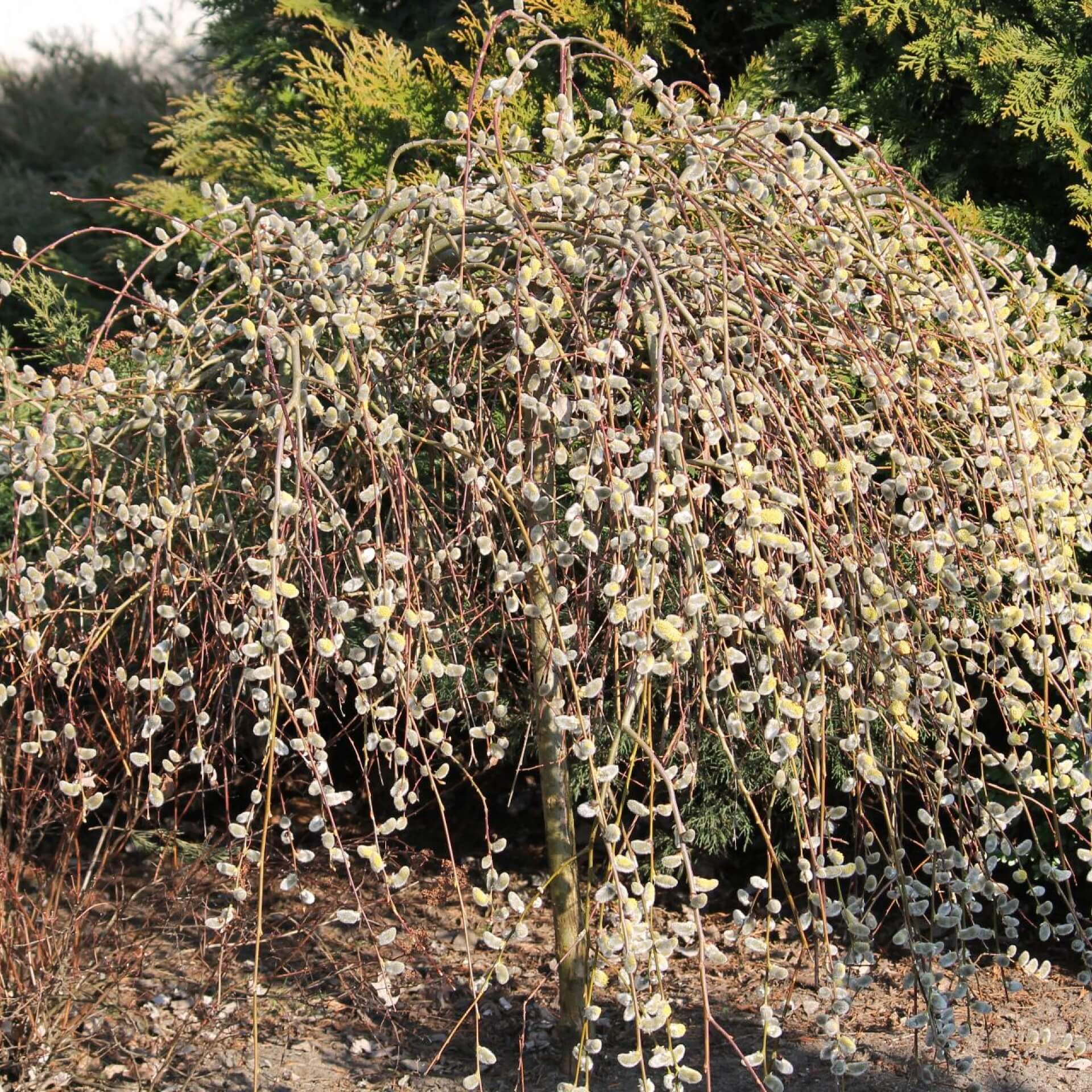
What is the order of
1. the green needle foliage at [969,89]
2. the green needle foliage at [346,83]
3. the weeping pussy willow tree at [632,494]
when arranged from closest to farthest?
the weeping pussy willow tree at [632,494] < the green needle foliage at [969,89] < the green needle foliage at [346,83]

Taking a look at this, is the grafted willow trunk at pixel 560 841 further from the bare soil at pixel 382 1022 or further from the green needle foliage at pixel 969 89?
the green needle foliage at pixel 969 89

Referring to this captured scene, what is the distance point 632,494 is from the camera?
155cm

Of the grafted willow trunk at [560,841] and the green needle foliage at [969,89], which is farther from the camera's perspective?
the green needle foliage at [969,89]

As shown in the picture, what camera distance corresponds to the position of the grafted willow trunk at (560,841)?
6.33 feet

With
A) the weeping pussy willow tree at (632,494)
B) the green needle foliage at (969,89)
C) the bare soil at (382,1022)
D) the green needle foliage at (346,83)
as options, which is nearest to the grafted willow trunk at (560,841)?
the weeping pussy willow tree at (632,494)

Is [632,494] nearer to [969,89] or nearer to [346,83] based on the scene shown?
[969,89]

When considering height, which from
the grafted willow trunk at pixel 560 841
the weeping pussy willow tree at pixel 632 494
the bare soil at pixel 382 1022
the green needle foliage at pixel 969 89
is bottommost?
the bare soil at pixel 382 1022

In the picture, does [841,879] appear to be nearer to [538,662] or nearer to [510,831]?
[510,831]

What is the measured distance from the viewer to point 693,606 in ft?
4.98

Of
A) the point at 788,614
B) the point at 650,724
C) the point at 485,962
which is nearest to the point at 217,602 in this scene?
the point at 650,724

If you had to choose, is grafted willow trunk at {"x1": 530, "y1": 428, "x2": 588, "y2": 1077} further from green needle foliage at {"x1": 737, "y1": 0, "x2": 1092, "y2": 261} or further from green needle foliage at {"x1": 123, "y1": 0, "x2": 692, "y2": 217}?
green needle foliage at {"x1": 737, "y1": 0, "x2": 1092, "y2": 261}

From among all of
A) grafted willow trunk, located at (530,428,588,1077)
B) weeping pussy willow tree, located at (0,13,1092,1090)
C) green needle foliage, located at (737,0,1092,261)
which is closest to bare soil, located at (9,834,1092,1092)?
grafted willow trunk, located at (530,428,588,1077)

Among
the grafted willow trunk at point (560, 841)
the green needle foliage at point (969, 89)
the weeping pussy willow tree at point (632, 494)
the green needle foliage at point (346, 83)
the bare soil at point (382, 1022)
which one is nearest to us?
the weeping pussy willow tree at point (632, 494)

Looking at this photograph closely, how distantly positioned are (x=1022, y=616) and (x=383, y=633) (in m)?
0.85
